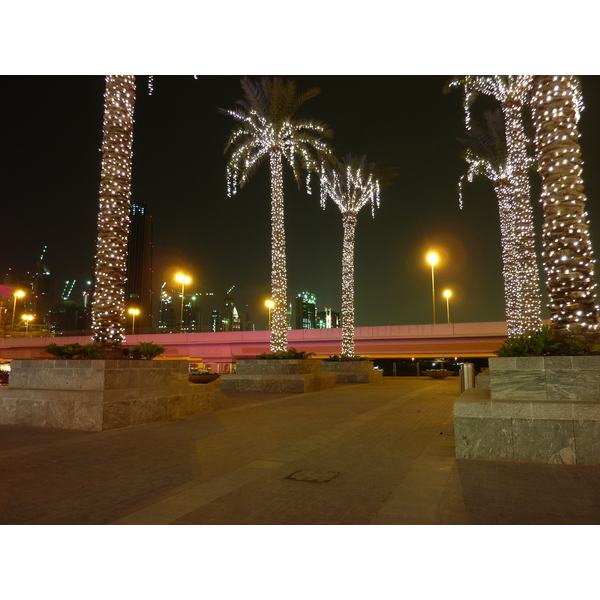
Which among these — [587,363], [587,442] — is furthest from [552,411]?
[587,363]

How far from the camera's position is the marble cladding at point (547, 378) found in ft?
21.5

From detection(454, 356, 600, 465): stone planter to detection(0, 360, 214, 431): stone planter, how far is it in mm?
6641

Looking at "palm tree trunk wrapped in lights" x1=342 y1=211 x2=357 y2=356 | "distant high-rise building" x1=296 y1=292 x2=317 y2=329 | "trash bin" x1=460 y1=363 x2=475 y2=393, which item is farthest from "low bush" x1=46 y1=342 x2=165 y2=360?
"distant high-rise building" x1=296 y1=292 x2=317 y2=329

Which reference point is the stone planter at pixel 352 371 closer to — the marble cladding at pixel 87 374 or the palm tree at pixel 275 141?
the palm tree at pixel 275 141

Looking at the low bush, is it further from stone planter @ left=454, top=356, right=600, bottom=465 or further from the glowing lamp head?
the glowing lamp head

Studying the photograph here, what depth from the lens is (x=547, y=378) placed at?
22.1 ft

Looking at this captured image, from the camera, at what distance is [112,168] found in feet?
36.3

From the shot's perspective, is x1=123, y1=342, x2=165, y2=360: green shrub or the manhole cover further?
x1=123, y1=342, x2=165, y2=360: green shrub

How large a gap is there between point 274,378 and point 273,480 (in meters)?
12.3

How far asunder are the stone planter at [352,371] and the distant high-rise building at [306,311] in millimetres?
115483

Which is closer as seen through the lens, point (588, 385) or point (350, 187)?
point (588, 385)

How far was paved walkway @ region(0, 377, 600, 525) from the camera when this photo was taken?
427 cm

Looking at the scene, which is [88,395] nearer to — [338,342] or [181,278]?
[181,278]

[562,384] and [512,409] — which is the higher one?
[562,384]
